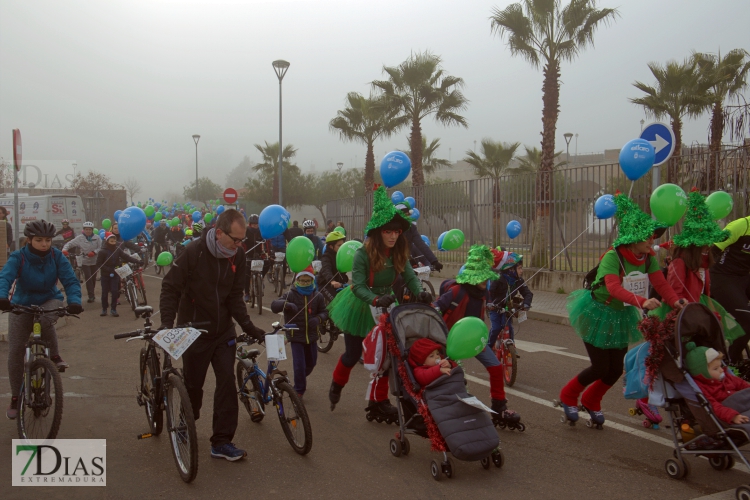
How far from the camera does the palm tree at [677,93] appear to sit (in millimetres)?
22609

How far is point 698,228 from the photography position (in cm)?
509

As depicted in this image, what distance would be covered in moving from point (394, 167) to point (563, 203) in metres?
7.93

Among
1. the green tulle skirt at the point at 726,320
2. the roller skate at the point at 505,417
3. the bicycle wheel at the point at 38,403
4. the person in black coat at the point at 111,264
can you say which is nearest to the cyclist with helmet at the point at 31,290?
the bicycle wheel at the point at 38,403

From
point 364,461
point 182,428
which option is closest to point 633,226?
point 364,461

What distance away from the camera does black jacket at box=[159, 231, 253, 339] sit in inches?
182

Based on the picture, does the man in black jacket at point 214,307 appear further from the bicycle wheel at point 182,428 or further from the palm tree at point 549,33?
the palm tree at point 549,33

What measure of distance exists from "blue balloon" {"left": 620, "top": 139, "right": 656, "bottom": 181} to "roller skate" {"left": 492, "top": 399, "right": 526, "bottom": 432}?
11.2 feet

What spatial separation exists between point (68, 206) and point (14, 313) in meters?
22.9

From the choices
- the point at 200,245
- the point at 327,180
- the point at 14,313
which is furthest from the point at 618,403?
the point at 327,180

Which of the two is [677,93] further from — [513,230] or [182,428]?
[182,428]

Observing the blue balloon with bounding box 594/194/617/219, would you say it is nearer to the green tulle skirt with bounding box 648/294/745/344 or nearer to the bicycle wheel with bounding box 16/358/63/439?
the green tulle skirt with bounding box 648/294/745/344

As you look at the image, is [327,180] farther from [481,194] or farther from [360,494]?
[360,494]

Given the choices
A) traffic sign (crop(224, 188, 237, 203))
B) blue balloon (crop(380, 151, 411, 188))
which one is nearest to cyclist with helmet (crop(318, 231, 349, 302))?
blue balloon (crop(380, 151, 411, 188))

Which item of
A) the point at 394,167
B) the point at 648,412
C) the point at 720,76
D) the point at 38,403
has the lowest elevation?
the point at 648,412
